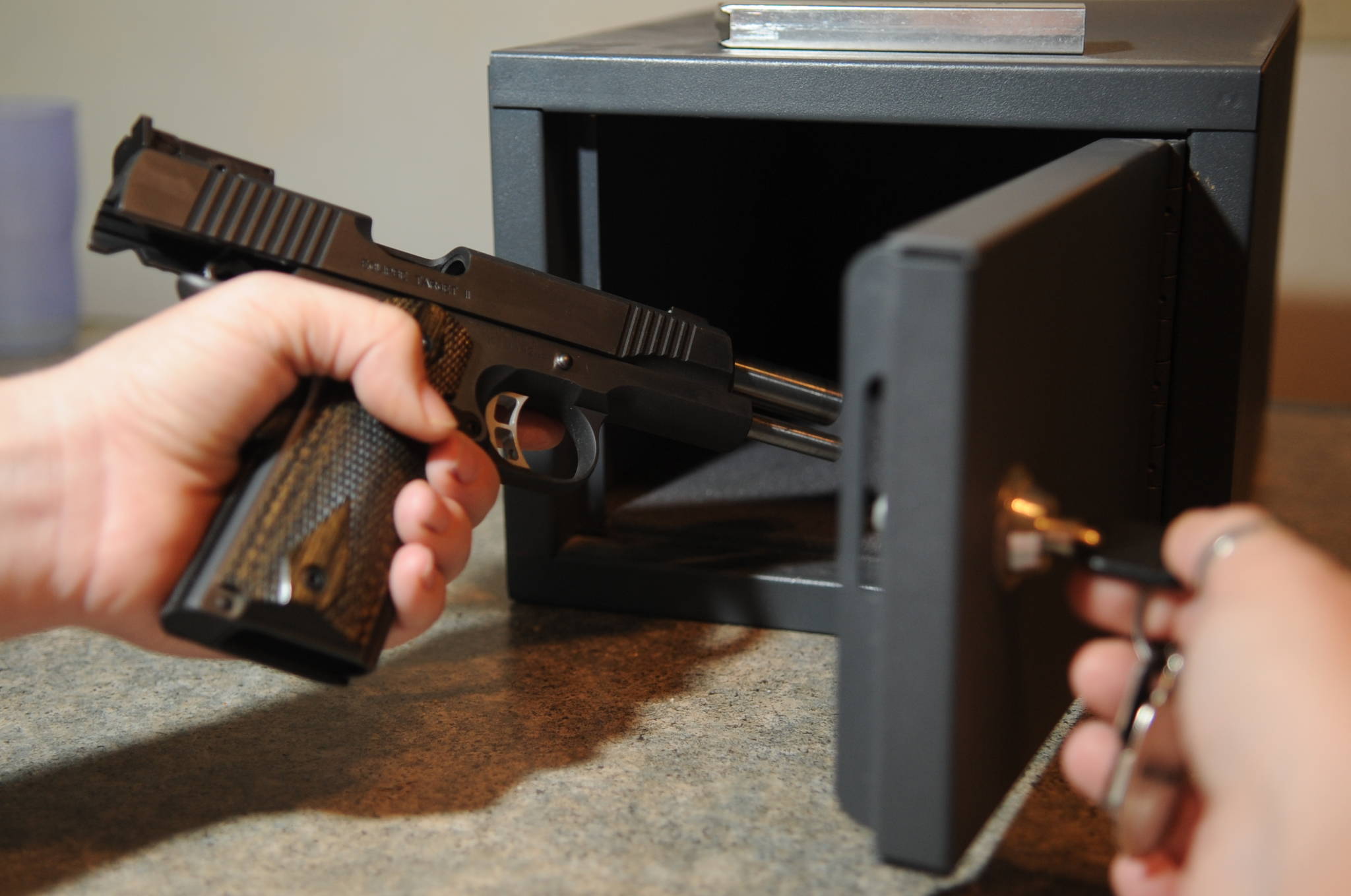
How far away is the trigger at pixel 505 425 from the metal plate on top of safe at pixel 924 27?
0.22 meters

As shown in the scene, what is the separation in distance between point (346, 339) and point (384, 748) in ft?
0.61

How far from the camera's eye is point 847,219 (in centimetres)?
112

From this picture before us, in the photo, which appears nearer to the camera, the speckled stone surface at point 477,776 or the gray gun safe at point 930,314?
the gray gun safe at point 930,314

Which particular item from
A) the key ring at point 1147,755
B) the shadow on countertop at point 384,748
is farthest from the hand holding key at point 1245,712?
the shadow on countertop at point 384,748

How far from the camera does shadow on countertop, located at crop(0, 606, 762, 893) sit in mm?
509

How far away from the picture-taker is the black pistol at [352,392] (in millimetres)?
477

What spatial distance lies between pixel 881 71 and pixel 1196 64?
0.46 feet

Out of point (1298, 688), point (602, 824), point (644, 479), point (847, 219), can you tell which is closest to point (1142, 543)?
point (1298, 688)

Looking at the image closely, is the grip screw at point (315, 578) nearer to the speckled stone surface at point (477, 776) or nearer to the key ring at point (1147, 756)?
the speckled stone surface at point (477, 776)

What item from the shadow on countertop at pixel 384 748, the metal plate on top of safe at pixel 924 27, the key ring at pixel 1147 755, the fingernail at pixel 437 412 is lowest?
the shadow on countertop at pixel 384 748

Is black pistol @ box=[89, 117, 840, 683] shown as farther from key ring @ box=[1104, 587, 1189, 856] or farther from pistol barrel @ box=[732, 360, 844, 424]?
key ring @ box=[1104, 587, 1189, 856]

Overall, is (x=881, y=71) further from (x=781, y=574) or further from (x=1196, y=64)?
(x=781, y=574)

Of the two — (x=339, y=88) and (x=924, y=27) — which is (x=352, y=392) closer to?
(x=924, y=27)

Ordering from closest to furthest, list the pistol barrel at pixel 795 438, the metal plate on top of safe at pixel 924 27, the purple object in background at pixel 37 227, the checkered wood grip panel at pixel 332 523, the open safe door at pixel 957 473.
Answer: the open safe door at pixel 957 473
the checkered wood grip panel at pixel 332 523
the metal plate on top of safe at pixel 924 27
the pistol barrel at pixel 795 438
the purple object in background at pixel 37 227
